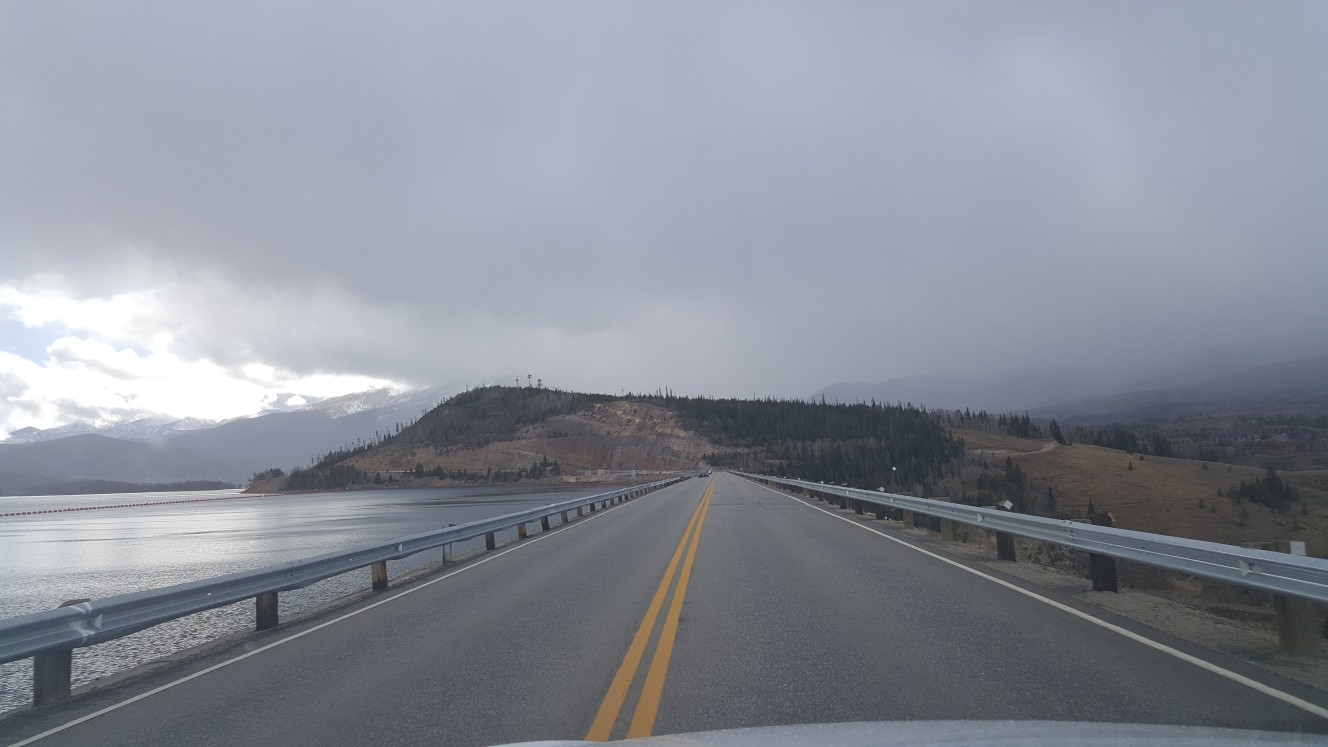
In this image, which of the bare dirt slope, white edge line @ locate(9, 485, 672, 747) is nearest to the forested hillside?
the bare dirt slope

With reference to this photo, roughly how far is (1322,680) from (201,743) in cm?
813

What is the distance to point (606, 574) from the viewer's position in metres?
12.6

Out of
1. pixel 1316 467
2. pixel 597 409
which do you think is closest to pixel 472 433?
pixel 597 409

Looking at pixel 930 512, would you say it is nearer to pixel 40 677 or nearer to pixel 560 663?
pixel 560 663

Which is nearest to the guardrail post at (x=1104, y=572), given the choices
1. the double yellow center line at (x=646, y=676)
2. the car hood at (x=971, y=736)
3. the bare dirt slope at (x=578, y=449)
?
the double yellow center line at (x=646, y=676)

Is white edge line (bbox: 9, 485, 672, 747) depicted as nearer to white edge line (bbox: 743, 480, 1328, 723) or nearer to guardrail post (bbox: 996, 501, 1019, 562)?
white edge line (bbox: 743, 480, 1328, 723)

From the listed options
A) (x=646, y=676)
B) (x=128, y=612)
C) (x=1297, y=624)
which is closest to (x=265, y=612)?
(x=128, y=612)

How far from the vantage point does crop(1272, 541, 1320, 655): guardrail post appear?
254 inches

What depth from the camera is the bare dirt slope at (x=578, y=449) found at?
156500mm

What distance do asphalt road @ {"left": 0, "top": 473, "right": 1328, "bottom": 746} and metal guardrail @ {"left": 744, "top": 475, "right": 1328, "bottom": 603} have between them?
0.79 metres

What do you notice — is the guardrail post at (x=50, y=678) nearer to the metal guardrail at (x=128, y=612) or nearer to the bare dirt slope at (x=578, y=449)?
the metal guardrail at (x=128, y=612)

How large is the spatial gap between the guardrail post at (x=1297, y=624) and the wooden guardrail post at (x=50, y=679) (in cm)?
1073

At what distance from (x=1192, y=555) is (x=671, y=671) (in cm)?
555

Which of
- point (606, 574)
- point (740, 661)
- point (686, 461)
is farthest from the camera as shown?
point (686, 461)
